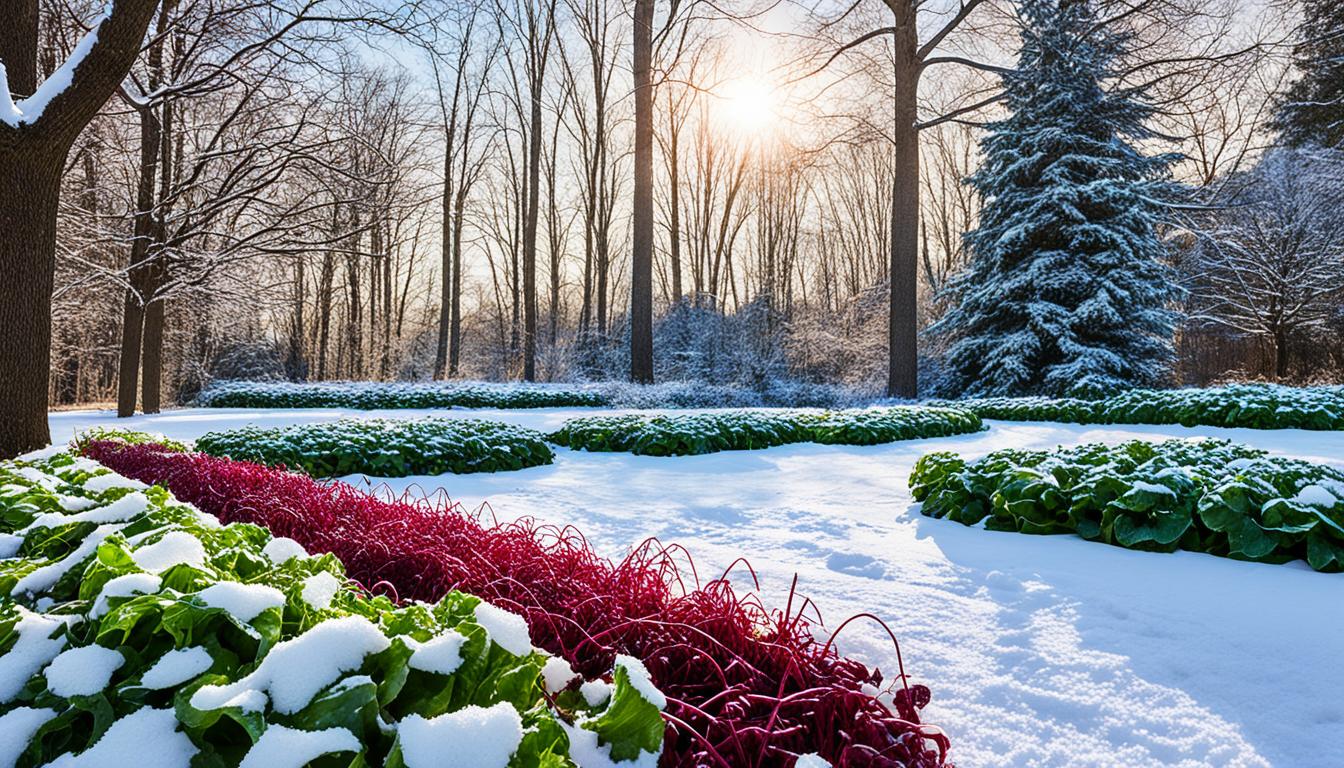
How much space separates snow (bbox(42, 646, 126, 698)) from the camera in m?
1.06

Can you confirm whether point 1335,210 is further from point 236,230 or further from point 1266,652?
point 236,230

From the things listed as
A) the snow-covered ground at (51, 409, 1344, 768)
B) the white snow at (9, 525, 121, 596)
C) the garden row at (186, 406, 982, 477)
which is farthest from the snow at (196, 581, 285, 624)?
the garden row at (186, 406, 982, 477)

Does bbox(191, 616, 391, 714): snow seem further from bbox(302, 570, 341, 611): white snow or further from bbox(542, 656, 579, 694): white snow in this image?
bbox(542, 656, 579, 694): white snow

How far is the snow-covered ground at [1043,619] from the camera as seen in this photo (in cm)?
171

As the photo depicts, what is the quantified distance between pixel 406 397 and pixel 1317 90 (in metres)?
23.8

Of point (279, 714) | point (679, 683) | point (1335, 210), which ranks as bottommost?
point (679, 683)

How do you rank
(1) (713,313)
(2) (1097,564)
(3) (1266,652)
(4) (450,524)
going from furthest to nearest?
(1) (713,313), (2) (1097,564), (4) (450,524), (3) (1266,652)

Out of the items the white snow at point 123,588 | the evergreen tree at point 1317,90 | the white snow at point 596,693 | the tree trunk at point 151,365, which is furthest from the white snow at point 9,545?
the evergreen tree at point 1317,90

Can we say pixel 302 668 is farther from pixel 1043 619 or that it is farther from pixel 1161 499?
pixel 1161 499

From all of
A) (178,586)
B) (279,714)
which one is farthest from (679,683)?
(178,586)

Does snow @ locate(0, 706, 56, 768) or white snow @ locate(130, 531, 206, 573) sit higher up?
white snow @ locate(130, 531, 206, 573)

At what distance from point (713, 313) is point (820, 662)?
1936cm

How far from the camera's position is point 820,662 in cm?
170

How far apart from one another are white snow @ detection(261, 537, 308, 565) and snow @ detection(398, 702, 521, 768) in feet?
3.49
